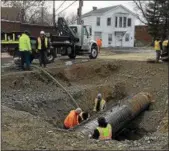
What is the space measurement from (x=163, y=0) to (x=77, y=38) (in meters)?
37.6

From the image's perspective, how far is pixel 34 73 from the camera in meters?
18.6

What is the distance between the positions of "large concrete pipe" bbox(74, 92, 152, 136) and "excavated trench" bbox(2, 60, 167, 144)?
54cm

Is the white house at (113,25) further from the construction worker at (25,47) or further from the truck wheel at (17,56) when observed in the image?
the construction worker at (25,47)

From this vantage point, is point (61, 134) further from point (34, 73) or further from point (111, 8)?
point (111, 8)

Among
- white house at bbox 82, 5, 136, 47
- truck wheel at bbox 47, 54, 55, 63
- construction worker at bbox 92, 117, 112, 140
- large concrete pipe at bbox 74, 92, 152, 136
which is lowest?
large concrete pipe at bbox 74, 92, 152, 136

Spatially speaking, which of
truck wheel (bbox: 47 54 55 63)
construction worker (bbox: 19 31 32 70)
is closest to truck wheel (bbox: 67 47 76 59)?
truck wheel (bbox: 47 54 55 63)

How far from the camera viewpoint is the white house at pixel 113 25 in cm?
6297

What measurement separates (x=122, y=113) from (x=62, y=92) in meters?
3.46

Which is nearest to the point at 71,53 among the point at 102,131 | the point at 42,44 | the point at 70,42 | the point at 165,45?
the point at 70,42

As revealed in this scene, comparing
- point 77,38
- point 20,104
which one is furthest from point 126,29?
point 20,104

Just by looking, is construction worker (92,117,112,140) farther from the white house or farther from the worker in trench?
the white house

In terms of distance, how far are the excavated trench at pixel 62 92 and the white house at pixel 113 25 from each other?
1579 inches

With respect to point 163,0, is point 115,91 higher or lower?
lower

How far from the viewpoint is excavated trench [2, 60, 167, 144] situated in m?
15.6
